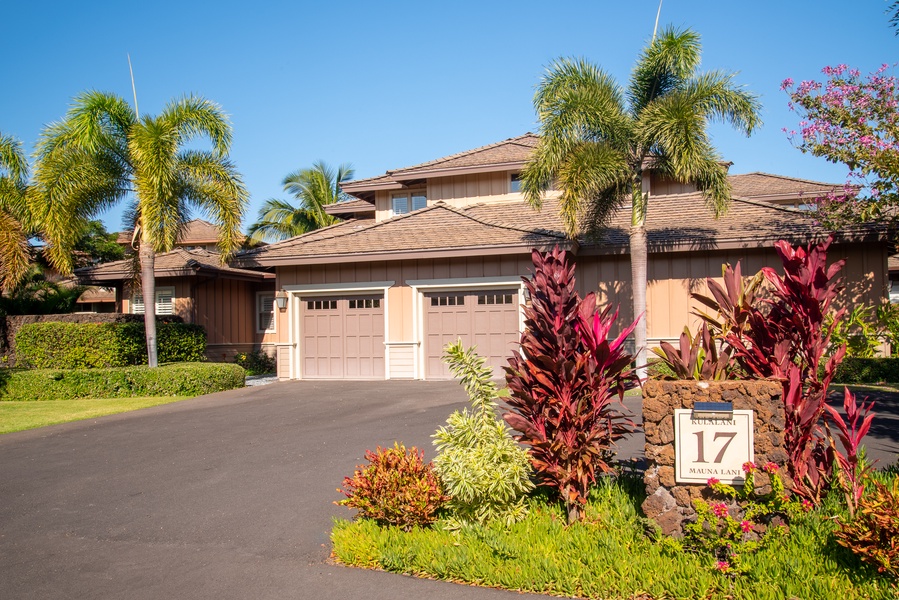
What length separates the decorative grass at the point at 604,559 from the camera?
448 cm

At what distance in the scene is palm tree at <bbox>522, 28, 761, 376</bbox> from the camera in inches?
544

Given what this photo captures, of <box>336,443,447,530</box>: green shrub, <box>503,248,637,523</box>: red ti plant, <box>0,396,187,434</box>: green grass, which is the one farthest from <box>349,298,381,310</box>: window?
<box>503,248,637,523</box>: red ti plant

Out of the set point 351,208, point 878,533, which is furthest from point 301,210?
point 878,533

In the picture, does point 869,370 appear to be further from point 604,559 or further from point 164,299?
point 164,299

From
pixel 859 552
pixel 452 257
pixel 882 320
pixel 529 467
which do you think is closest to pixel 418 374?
pixel 452 257

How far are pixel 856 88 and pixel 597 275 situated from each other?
22.2 ft

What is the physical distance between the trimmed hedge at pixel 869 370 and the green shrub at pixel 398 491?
39.0 feet

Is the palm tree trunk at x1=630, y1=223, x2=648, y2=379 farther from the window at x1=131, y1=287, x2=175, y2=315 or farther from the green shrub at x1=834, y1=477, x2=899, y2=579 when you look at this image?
the window at x1=131, y1=287, x2=175, y2=315

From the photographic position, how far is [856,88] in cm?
1430

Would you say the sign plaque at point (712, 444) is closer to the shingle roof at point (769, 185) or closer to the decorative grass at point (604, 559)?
the decorative grass at point (604, 559)

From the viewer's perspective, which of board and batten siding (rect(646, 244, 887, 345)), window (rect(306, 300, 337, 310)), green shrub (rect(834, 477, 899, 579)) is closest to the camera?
green shrub (rect(834, 477, 899, 579))

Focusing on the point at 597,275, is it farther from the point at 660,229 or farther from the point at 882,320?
the point at 882,320

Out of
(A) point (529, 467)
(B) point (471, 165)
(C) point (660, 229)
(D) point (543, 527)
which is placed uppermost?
(B) point (471, 165)

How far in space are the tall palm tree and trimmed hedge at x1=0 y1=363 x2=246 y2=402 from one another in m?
4.10
